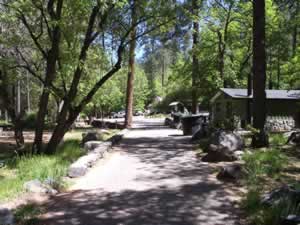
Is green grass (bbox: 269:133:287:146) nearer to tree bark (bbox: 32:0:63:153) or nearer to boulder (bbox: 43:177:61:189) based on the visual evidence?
tree bark (bbox: 32:0:63:153)

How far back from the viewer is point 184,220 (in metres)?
5.77

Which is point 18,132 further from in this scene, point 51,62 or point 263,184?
point 263,184

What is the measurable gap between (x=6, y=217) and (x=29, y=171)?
3.46 metres

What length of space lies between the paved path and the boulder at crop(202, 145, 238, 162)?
0.35 meters

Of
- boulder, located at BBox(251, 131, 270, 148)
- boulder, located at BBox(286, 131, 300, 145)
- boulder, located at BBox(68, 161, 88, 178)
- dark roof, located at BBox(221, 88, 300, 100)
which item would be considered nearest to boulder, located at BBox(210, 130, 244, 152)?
boulder, located at BBox(251, 131, 270, 148)

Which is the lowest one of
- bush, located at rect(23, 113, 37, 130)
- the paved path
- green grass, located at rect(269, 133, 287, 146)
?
the paved path

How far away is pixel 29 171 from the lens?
8.66 m

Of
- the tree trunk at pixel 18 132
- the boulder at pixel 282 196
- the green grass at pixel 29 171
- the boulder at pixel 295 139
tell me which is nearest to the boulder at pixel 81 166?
the green grass at pixel 29 171

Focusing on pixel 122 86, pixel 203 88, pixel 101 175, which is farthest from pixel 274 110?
pixel 122 86

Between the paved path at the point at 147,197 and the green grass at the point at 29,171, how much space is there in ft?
2.00

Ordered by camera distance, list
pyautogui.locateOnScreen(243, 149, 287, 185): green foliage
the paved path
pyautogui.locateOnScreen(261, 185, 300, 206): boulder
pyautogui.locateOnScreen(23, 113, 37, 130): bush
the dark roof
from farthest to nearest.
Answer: pyautogui.locateOnScreen(23, 113, 37, 130): bush → the dark roof → pyautogui.locateOnScreen(243, 149, 287, 185): green foliage → the paved path → pyautogui.locateOnScreen(261, 185, 300, 206): boulder

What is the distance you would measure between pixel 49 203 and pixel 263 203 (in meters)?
3.40

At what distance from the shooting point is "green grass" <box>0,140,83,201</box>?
715 centimetres

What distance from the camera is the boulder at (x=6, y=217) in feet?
17.1
